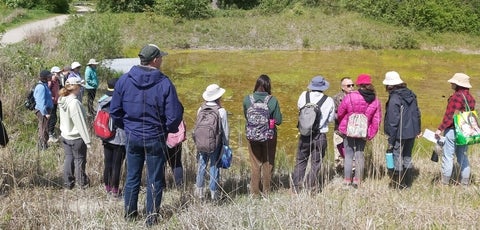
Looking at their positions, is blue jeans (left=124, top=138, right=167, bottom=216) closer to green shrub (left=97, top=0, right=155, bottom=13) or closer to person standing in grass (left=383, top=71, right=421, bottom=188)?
person standing in grass (left=383, top=71, right=421, bottom=188)

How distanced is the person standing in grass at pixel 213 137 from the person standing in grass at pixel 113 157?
2.60ft

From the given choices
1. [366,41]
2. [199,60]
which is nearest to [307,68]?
[199,60]

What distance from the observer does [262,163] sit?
17.4 ft

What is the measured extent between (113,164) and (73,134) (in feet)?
1.97

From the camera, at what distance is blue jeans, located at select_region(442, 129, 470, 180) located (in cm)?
525

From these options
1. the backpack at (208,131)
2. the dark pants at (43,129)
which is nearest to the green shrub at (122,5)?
the dark pants at (43,129)

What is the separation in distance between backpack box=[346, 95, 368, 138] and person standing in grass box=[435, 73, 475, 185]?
2.63 feet

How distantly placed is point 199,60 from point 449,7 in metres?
16.3

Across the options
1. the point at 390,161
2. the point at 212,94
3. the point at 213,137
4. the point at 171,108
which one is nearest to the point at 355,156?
the point at 390,161

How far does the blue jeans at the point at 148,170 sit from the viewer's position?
12.4 ft

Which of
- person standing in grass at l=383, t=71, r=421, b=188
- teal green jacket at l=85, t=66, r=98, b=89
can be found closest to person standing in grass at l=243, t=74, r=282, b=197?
person standing in grass at l=383, t=71, r=421, b=188

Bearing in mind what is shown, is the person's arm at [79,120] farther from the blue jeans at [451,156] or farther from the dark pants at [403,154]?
the blue jeans at [451,156]

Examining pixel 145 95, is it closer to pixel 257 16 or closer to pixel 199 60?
pixel 199 60

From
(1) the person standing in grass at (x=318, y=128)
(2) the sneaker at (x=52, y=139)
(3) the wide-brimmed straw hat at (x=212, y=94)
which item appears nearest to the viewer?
(3) the wide-brimmed straw hat at (x=212, y=94)
